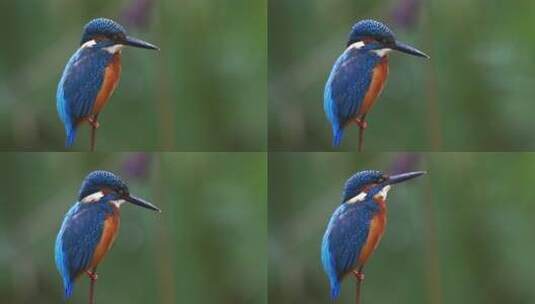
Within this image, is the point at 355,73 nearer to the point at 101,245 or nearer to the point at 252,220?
the point at 252,220

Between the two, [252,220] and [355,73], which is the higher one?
[355,73]

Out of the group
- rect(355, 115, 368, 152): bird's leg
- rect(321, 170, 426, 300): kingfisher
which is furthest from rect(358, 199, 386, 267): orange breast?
rect(355, 115, 368, 152): bird's leg

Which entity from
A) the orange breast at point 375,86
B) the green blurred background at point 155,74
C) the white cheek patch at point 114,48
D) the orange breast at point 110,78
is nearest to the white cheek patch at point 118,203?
the green blurred background at point 155,74

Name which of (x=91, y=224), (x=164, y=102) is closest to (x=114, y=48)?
(x=164, y=102)

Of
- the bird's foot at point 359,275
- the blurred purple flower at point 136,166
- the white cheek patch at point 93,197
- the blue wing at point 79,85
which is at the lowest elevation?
the bird's foot at point 359,275

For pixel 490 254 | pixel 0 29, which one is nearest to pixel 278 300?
pixel 490 254

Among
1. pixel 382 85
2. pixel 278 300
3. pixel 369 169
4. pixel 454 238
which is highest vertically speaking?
pixel 382 85

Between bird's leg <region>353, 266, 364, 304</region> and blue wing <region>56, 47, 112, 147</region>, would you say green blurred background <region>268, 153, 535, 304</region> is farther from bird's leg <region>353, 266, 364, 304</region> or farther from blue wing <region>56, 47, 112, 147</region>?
blue wing <region>56, 47, 112, 147</region>

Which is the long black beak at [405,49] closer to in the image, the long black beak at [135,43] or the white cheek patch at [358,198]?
the white cheek patch at [358,198]
